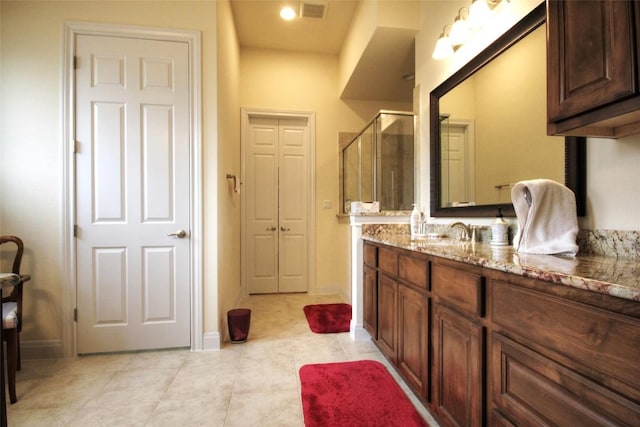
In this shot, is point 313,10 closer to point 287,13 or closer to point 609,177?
point 287,13

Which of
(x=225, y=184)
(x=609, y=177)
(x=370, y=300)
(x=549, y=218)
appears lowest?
(x=370, y=300)

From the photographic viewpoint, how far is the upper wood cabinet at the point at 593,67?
0.75m

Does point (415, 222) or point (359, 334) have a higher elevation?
point (415, 222)

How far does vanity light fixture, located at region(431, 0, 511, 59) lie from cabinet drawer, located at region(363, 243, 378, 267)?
4.58 feet

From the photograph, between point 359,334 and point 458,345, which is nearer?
point 458,345

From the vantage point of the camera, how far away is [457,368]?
3.85 ft

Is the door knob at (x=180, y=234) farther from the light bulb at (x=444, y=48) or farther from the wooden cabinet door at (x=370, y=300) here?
the light bulb at (x=444, y=48)

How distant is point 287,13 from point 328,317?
3.13 m

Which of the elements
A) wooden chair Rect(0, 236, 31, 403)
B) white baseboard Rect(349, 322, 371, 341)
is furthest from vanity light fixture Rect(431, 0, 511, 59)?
wooden chair Rect(0, 236, 31, 403)

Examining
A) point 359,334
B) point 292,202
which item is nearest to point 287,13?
point 292,202

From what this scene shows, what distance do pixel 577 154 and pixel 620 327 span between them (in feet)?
2.70

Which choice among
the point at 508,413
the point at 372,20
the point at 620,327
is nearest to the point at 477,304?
the point at 508,413

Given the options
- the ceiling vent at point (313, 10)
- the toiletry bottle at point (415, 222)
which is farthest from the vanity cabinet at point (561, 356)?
the ceiling vent at point (313, 10)

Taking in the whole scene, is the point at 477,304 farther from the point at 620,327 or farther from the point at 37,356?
the point at 37,356
